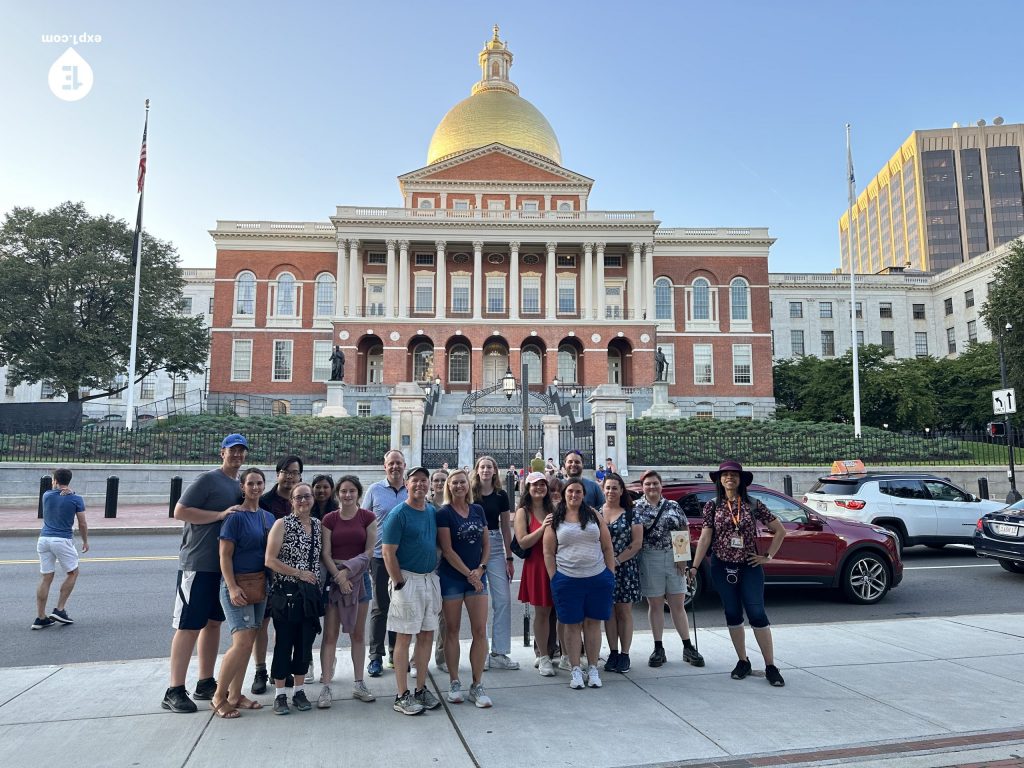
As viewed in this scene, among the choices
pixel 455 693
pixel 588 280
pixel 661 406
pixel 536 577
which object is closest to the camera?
pixel 455 693

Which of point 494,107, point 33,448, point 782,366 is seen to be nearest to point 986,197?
point 782,366

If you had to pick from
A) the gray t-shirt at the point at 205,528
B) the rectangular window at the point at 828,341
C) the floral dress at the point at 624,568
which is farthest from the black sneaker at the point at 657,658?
the rectangular window at the point at 828,341

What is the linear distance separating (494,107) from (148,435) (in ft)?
147

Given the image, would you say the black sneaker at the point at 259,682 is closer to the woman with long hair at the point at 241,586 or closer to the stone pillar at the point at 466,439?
the woman with long hair at the point at 241,586

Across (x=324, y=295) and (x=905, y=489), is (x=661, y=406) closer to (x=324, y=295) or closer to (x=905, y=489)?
(x=905, y=489)

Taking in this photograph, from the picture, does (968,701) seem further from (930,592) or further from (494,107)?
(494,107)

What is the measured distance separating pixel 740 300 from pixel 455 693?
2122 inches

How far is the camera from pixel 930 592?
10.1m

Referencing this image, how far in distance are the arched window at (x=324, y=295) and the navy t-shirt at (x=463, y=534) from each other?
168ft

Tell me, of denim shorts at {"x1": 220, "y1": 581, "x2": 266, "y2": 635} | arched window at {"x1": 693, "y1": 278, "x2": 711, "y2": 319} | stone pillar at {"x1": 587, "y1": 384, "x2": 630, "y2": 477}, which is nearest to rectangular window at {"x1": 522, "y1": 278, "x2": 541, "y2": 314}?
arched window at {"x1": 693, "y1": 278, "x2": 711, "y2": 319}

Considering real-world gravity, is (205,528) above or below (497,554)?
above

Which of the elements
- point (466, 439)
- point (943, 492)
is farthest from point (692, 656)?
point (466, 439)

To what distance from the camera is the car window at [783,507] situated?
9211 mm

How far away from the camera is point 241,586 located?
5.11 meters
